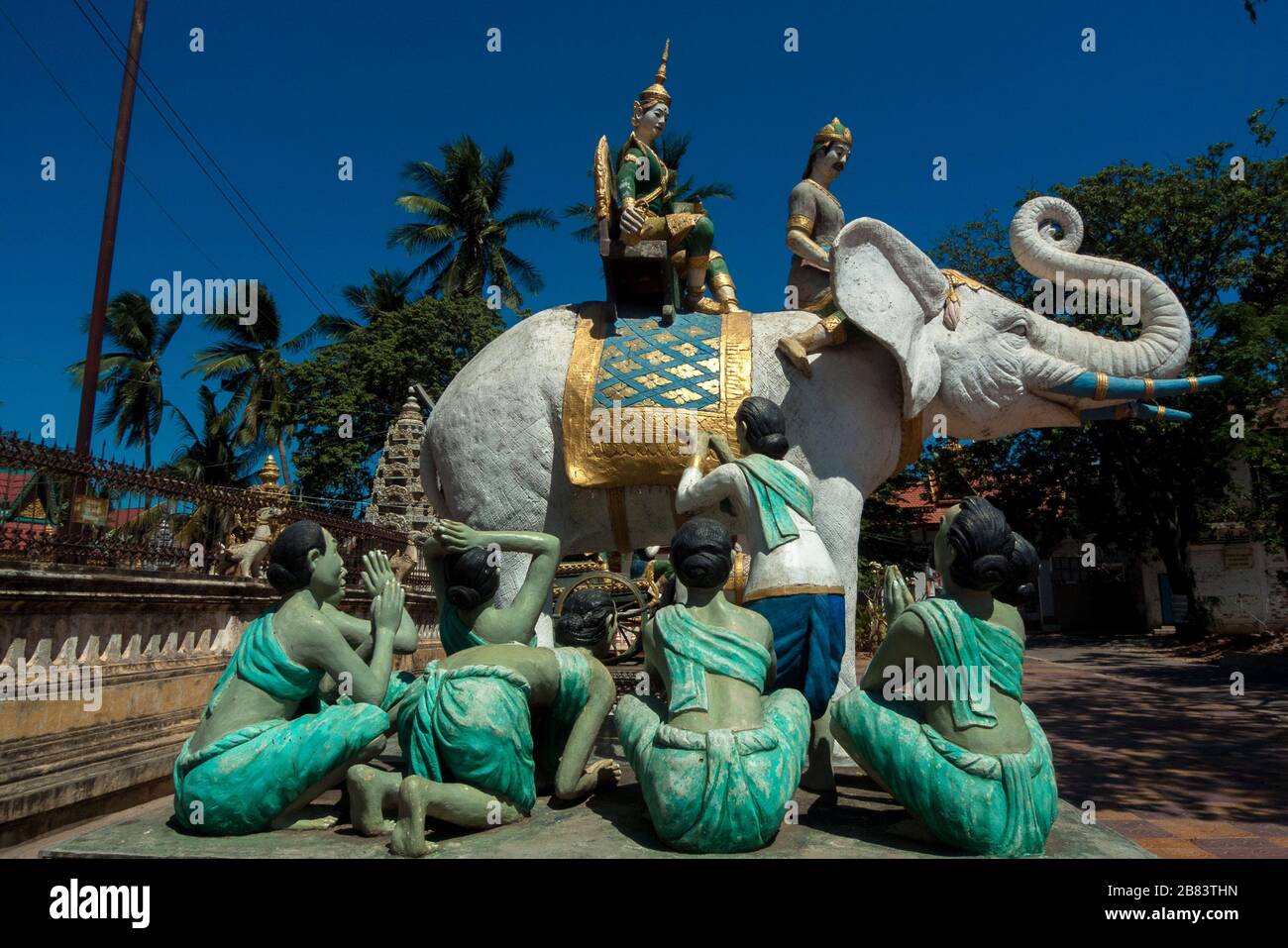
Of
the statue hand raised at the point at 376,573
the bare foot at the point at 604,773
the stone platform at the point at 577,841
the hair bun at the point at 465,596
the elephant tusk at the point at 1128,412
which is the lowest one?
the stone platform at the point at 577,841

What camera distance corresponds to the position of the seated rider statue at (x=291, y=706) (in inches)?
117

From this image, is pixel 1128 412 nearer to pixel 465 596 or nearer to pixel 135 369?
pixel 465 596

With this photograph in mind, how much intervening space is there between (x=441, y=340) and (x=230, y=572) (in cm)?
1523

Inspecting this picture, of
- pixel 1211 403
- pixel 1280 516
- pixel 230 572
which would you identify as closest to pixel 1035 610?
pixel 1211 403

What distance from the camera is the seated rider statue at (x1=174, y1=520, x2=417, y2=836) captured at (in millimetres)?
2969

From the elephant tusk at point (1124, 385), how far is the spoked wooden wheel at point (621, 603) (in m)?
2.79

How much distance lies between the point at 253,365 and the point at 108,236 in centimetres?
1523

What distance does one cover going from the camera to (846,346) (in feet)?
16.1

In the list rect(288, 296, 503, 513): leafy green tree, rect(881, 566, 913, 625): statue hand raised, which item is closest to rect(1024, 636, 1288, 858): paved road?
rect(881, 566, 913, 625): statue hand raised

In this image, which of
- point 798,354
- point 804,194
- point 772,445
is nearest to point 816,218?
point 804,194

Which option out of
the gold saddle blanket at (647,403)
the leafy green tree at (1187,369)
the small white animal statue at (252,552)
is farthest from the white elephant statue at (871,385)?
the leafy green tree at (1187,369)

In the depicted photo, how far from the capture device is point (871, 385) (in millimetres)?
4895

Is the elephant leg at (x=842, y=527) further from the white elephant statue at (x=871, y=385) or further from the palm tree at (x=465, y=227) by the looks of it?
the palm tree at (x=465, y=227)

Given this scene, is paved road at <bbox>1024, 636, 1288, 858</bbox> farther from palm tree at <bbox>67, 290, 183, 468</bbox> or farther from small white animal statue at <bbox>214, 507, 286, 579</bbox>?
palm tree at <bbox>67, 290, 183, 468</bbox>
